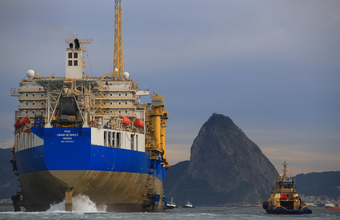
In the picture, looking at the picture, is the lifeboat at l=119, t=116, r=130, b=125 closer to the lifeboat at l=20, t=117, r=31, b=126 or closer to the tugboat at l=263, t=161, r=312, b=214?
the lifeboat at l=20, t=117, r=31, b=126

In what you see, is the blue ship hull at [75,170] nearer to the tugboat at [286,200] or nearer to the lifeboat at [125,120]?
the lifeboat at [125,120]

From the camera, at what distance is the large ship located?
48531 mm

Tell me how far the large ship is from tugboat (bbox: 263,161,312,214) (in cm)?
1653

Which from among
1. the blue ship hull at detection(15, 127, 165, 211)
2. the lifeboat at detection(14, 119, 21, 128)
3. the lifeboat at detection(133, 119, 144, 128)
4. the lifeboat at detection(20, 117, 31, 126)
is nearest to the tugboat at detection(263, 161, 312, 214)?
the blue ship hull at detection(15, 127, 165, 211)

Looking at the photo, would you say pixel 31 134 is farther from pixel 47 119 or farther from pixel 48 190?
pixel 48 190

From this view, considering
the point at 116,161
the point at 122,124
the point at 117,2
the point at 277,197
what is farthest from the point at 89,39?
the point at 277,197

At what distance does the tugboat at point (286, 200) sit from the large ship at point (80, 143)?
54.2ft

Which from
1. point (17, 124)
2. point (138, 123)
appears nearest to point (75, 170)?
point (17, 124)

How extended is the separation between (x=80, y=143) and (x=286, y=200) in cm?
2981

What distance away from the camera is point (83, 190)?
49.3 m

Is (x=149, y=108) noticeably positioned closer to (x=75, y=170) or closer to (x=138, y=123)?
(x=138, y=123)

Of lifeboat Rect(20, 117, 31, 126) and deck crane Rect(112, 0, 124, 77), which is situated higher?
deck crane Rect(112, 0, 124, 77)

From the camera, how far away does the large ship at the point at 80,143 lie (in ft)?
159

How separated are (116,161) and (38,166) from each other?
8.36 meters
